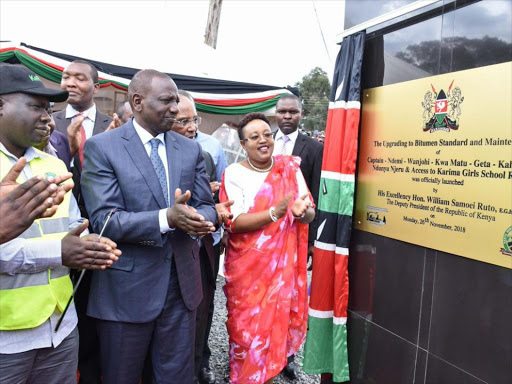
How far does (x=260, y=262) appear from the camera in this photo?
2.78 metres

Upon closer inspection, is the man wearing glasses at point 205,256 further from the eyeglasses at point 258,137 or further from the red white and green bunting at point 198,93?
the red white and green bunting at point 198,93

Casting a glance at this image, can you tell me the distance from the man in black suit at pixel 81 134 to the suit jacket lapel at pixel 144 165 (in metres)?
0.59

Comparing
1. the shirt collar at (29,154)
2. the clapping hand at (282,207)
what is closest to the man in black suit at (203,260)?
the clapping hand at (282,207)

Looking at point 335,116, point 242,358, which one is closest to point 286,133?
point 335,116

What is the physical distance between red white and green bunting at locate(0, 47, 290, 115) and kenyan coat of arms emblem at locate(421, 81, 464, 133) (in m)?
5.17

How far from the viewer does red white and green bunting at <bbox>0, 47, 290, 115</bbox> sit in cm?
597

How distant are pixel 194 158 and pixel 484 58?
4.87ft

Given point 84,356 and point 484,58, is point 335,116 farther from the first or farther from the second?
point 84,356

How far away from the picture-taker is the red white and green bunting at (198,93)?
19.6 ft

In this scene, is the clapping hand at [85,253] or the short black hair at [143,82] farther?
the short black hair at [143,82]

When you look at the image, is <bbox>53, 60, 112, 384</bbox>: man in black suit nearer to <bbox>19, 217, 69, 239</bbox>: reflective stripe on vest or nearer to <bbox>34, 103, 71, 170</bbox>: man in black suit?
<bbox>34, 103, 71, 170</bbox>: man in black suit

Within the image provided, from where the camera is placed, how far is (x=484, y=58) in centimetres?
198

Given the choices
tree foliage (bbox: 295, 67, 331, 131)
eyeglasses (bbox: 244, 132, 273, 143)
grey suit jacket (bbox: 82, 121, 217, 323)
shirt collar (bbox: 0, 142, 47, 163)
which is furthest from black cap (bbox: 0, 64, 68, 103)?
tree foliage (bbox: 295, 67, 331, 131)

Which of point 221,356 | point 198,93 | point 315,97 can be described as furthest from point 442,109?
point 315,97
